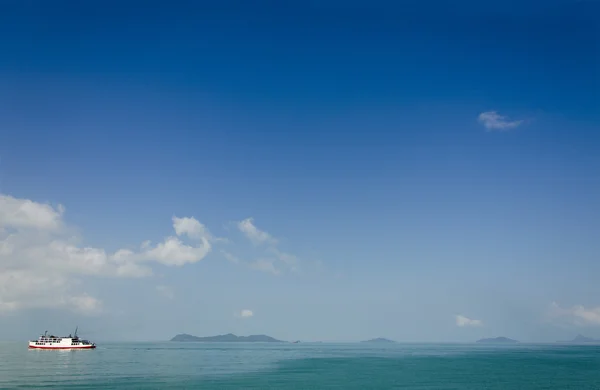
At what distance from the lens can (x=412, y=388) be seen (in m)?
72.2

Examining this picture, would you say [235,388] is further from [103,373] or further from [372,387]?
[103,373]

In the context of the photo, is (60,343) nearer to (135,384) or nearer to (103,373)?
(103,373)

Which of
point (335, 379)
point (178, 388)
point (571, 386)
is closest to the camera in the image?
point (178, 388)

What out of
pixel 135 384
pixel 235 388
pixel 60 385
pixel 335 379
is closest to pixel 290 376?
pixel 335 379

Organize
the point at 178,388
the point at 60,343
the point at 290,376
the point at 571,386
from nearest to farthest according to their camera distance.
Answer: the point at 178,388 → the point at 571,386 → the point at 290,376 → the point at 60,343

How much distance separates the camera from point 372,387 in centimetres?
7294

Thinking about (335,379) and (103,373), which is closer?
(335,379)

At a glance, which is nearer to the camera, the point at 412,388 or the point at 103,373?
the point at 412,388

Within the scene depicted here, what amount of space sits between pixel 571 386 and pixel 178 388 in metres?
60.1

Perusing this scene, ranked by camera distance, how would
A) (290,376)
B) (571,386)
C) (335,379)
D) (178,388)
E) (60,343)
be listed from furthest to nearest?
(60,343) → (290,376) → (335,379) → (571,386) → (178,388)

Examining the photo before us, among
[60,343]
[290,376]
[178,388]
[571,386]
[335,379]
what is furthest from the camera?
[60,343]

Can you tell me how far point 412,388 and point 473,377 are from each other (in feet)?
72.9

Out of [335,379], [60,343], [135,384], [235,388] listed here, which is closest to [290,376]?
[335,379]

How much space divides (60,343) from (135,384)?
423 ft
